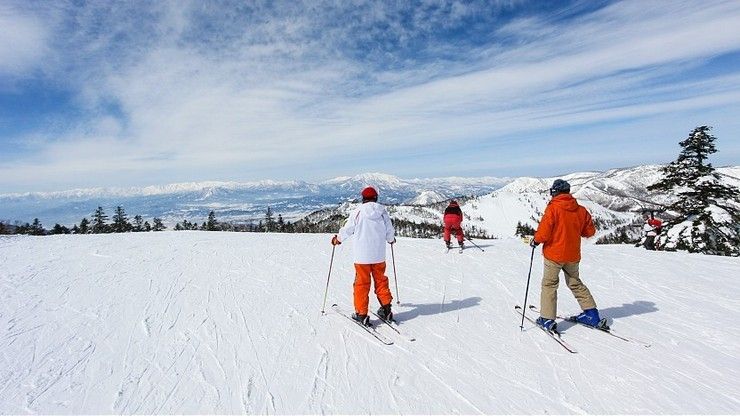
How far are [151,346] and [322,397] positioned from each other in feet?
9.42

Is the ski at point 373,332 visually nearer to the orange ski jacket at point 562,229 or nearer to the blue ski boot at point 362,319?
the blue ski boot at point 362,319

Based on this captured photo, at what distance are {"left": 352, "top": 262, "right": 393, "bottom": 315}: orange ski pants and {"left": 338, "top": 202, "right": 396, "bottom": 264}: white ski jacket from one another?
0.13 m

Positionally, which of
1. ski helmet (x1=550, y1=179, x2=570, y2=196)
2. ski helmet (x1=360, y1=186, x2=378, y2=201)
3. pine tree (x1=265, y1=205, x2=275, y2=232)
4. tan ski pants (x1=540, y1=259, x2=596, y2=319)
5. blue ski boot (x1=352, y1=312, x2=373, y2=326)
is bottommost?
pine tree (x1=265, y1=205, x2=275, y2=232)

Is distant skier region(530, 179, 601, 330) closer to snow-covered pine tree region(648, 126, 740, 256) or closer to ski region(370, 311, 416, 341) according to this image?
ski region(370, 311, 416, 341)

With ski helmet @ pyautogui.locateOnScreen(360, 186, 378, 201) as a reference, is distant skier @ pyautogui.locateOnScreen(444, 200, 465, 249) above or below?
below

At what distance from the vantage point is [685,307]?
7754 mm

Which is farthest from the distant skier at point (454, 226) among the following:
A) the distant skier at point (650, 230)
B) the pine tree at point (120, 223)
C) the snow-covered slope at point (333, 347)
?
the pine tree at point (120, 223)

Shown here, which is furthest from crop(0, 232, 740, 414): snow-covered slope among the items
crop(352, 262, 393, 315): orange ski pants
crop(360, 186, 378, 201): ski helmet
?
crop(360, 186, 378, 201): ski helmet

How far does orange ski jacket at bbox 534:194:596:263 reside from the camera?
5902 mm

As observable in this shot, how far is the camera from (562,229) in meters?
5.93

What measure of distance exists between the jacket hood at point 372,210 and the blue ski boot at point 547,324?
3.18 metres

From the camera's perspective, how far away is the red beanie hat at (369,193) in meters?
6.40

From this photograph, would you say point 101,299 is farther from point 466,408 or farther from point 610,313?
point 610,313

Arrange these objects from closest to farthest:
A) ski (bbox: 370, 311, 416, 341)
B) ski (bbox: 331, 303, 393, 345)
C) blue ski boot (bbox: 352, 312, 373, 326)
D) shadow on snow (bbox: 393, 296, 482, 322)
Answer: ski (bbox: 331, 303, 393, 345) → ski (bbox: 370, 311, 416, 341) → blue ski boot (bbox: 352, 312, 373, 326) → shadow on snow (bbox: 393, 296, 482, 322)
